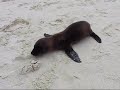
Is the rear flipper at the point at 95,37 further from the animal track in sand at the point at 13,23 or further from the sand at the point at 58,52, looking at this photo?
the animal track in sand at the point at 13,23

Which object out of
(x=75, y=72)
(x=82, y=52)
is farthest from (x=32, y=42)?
(x=75, y=72)

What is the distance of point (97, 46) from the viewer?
3.60 metres

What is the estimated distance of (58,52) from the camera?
3.55 m

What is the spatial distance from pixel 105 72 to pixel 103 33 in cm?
109

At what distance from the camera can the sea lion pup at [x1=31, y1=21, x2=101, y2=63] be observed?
3504mm

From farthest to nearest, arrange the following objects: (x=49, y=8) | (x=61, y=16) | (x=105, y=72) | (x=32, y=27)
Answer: (x=49, y=8) < (x=61, y=16) < (x=32, y=27) < (x=105, y=72)

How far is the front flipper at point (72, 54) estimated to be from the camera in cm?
331

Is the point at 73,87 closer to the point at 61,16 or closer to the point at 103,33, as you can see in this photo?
the point at 103,33

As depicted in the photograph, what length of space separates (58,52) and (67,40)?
0.84 feet

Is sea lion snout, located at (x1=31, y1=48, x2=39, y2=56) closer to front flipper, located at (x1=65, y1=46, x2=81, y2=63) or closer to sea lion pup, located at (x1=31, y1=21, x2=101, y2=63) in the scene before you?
sea lion pup, located at (x1=31, y1=21, x2=101, y2=63)

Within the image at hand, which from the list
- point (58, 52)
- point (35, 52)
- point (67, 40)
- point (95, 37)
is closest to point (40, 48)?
point (35, 52)

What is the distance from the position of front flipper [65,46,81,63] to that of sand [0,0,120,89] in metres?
0.06

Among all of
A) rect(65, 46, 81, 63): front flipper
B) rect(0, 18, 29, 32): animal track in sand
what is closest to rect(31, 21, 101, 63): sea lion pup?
rect(65, 46, 81, 63): front flipper

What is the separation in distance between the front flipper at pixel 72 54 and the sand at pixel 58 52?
0.06 metres
